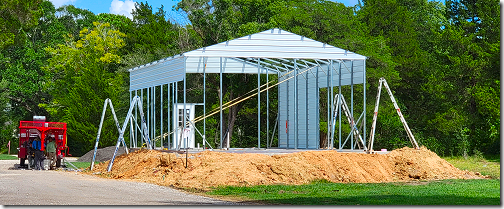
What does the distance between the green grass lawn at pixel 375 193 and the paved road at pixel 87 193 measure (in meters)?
1.46

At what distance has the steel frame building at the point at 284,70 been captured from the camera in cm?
2405

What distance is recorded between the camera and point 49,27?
5681 centimetres

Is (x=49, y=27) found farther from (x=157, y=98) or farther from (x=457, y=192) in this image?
(x=457, y=192)

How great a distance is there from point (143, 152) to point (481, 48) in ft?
69.9

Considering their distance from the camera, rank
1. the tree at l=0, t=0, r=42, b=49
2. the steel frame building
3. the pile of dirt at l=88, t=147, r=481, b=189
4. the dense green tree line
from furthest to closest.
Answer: the dense green tree line, the tree at l=0, t=0, r=42, b=49, the steel frame building, the pile of dirt at l=88, t=147, r=481, b=189

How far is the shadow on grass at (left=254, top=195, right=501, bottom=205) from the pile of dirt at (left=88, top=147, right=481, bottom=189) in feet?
14.2

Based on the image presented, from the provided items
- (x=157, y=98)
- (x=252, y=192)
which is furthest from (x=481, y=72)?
(x=252, y=192)

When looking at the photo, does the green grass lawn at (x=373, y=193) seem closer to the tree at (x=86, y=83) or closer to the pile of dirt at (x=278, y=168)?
the pile of dirt at (x=278, y=168)

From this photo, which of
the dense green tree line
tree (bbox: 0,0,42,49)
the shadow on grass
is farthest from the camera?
the dense green tree line

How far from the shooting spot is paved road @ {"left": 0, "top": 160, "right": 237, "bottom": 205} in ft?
Answer: 46.4

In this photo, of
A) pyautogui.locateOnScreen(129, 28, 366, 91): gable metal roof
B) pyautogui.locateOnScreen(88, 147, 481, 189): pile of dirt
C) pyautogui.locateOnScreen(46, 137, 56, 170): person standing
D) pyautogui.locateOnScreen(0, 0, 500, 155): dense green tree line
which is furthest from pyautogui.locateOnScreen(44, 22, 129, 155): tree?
pyautogui.locateOnScreen(88, 147, 481, 189): pile of dirt

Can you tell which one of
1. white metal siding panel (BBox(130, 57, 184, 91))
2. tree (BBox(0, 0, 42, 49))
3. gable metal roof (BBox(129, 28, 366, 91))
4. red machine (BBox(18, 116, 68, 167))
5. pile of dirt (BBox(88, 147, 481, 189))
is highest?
tree (BBox(0, 0, 42, 49))

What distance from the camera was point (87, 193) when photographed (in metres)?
16.1

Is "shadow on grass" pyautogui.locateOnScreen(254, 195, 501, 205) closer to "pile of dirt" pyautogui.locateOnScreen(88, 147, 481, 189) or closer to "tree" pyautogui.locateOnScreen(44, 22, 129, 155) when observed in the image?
"pile of dirt" pyautogui.locateOnScreen(88, 147, 481, 189)
